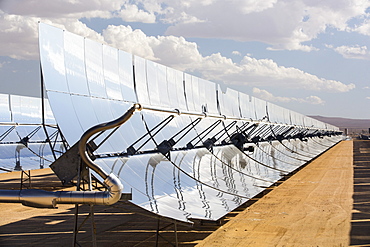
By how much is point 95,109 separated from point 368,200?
11.9 meters

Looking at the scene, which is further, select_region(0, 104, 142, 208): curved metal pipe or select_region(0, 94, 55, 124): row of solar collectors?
select_region(0, 94, 55, 124): row of solar collectors

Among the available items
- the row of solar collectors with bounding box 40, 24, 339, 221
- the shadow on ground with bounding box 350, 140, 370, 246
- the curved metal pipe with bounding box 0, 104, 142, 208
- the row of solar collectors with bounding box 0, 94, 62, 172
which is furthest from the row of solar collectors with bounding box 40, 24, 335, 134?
the row of solar collectors with bounding box 0, 94, 62, 172

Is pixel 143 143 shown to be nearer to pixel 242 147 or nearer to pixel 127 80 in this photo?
pixel 127 80

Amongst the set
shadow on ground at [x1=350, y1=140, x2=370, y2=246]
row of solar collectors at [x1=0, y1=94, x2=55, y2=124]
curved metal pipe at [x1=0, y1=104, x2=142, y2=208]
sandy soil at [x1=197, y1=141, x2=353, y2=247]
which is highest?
row of solar collectors at [x1=0, y1=94, x2=55, y2=124]

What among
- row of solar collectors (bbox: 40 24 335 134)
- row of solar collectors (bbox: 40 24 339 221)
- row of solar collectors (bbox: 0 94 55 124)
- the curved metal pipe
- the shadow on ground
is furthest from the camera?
row of solar collectors (bbox: 0 94 55 124)

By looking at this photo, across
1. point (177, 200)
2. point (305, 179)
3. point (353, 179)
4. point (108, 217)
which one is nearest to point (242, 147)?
point (305, 179)

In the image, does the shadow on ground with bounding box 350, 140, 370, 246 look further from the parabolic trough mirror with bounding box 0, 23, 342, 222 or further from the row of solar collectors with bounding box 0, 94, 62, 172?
the row of solar collectors with bounding box 0, 94, 62, 172

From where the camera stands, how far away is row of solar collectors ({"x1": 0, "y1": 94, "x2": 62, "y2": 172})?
24.6 meters

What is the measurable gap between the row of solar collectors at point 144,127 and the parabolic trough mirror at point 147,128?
0.07 feet

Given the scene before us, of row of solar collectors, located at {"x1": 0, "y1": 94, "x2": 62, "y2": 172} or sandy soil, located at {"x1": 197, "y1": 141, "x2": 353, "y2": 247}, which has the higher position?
row of solar collectors, located at {"x1": 0, "y1": 94, "x2": 62, "y2": 172}

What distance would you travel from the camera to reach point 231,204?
1160cm

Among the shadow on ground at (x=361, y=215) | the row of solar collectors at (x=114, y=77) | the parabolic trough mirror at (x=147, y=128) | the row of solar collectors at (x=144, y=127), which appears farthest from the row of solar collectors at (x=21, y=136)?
the shadow on ground at (x=361, y=215)

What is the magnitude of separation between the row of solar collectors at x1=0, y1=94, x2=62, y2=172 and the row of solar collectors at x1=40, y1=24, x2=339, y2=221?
1090 centimetres

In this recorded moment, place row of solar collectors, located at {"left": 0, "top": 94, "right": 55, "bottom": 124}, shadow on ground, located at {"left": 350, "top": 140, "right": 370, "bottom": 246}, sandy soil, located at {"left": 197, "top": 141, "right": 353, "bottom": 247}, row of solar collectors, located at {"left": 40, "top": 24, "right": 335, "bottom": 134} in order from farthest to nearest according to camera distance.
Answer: row of solar collectors, located at {"left": 0, "top": 94, "right": 55, "bottom": 124}
shadow on ground, located at {"left": 350, "top": 140, "right": 370, "bottom": 246}
sandy soil, located at {"left": 197, "top": 141, "right": 353, "bottom": 247}
row of solar collectors, located at {"left": 40, "top": 24, "right": 335, "bottom": 134}
